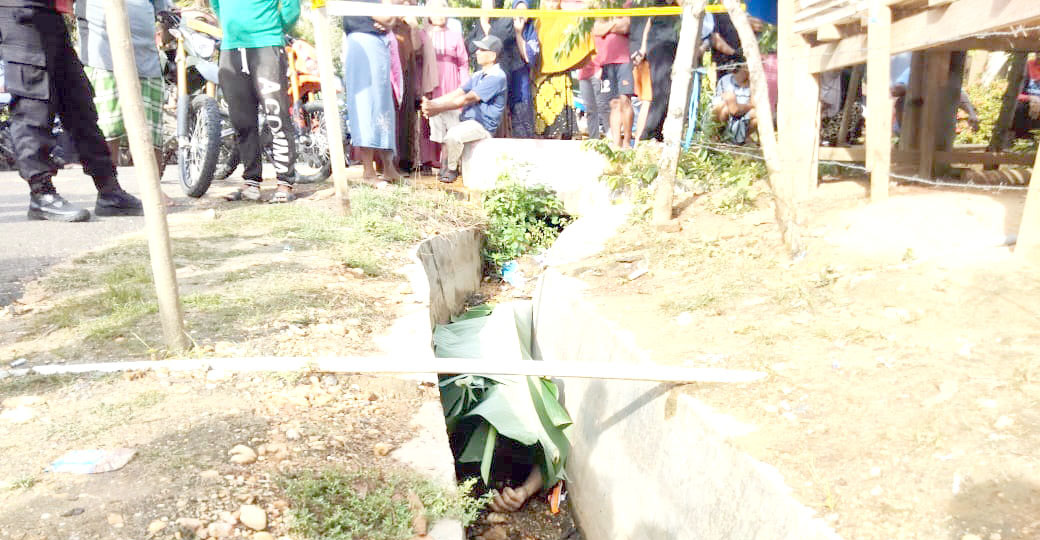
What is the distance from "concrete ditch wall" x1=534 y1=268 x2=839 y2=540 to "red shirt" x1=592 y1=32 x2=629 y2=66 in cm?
314

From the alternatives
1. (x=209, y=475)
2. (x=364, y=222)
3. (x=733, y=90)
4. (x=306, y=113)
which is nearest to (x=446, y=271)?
(x=364, y=222)

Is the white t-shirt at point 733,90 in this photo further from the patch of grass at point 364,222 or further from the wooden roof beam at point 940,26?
the patch of grass at point 364,222

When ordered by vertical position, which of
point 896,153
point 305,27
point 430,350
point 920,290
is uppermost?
point 305,27

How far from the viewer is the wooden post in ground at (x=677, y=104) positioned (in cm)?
454

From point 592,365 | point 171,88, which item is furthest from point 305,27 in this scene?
point 592,365

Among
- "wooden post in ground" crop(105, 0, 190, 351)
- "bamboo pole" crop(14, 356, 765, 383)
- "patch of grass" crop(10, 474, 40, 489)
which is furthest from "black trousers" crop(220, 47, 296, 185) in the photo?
"patch of grass" crop(10, 474, 40, 489)

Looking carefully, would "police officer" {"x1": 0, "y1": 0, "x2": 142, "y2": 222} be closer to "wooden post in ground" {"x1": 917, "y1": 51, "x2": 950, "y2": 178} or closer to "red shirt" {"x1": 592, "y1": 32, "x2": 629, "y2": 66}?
"red shirt" {"x1": 592, "y1": 32, "x2": 629, "y2": 66}

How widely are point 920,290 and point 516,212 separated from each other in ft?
12.2

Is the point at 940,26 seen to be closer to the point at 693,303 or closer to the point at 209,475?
the point at 693,303

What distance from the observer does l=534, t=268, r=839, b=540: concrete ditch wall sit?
2.04 meters

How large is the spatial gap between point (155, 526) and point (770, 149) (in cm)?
320

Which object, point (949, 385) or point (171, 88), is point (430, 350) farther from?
A: point (171, 88)

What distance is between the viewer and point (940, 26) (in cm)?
361

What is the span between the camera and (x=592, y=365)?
2.71 m
